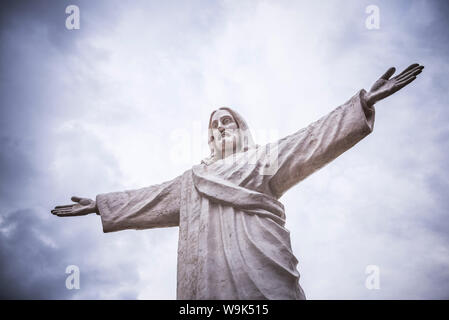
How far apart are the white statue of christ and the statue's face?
0.02m

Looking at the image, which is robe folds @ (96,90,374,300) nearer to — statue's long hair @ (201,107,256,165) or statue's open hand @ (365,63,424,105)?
statue's open hand @ (365,63,424,105)

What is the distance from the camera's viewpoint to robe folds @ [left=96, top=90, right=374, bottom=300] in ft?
15.0

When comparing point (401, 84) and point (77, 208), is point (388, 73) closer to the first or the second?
point (401, 84)

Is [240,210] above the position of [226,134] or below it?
below

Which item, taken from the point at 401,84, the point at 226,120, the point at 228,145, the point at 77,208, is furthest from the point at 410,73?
the point at 77,208

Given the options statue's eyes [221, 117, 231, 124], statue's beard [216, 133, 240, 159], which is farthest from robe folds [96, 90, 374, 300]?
statue's eyes [221, 117, 231, 124]

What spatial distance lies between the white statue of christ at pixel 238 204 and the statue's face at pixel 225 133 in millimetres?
17

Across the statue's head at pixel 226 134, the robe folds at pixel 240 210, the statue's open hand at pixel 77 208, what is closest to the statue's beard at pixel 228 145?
the statue's head at pixel 226 134

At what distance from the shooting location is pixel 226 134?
6957 mm

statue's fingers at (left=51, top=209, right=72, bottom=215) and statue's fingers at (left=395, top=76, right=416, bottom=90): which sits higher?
statue's fingers at (left=395, top=76, right=416, bottom=90)

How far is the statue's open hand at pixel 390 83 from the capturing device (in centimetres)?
555

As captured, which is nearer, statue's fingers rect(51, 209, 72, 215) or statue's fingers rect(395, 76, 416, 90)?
statue's fingers rect(395, 76, 416, 90)

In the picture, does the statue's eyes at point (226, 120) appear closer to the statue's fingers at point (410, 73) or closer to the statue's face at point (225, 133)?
the statue's face at point (225, 133)

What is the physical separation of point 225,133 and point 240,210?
2005 millimetres
